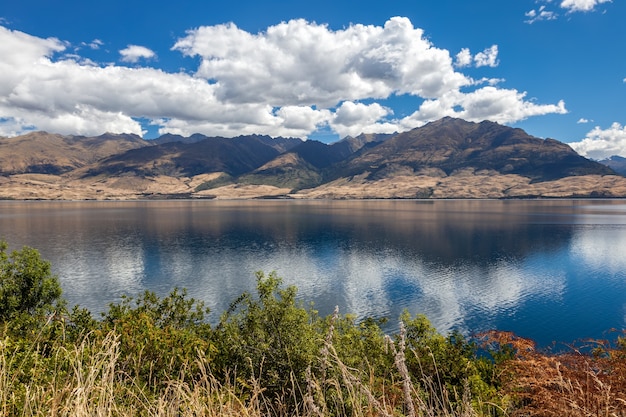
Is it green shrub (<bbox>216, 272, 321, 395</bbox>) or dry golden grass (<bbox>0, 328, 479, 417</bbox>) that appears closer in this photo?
dry golden grass (<bbox>0, 328, 479, 417</bbox>)

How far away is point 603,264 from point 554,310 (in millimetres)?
55310

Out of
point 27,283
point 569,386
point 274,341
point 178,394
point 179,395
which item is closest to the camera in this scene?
point 178,394

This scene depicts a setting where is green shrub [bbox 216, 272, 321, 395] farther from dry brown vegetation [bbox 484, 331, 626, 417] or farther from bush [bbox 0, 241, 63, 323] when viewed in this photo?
bush [bbox 0, 241, 63, 323]

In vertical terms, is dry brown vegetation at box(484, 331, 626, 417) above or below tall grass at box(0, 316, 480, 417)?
below

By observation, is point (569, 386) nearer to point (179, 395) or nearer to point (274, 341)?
point (179, 395)

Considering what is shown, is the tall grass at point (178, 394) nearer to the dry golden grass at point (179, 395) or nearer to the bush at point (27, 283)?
the dry golden grass at point (179, 395)

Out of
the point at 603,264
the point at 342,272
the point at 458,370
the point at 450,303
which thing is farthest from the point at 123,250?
the point at 603,264

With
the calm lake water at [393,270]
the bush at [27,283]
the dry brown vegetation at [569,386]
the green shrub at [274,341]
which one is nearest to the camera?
the dry brown vegetation at [569,386]

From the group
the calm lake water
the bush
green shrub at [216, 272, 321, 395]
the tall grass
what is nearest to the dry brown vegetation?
the tall grass

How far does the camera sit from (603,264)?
115 metres

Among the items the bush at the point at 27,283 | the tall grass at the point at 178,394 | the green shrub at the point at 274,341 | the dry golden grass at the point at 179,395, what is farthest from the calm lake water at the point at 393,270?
the dry golden grass at the point at 179,395

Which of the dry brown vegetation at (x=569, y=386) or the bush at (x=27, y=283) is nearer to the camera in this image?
the dry brown vegetation at (x=569, y=386)

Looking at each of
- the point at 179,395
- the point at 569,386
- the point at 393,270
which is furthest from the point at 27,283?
the point at 393,270

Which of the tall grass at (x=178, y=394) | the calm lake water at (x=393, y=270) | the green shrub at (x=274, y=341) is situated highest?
the tall grass at (x=178, y=394)
